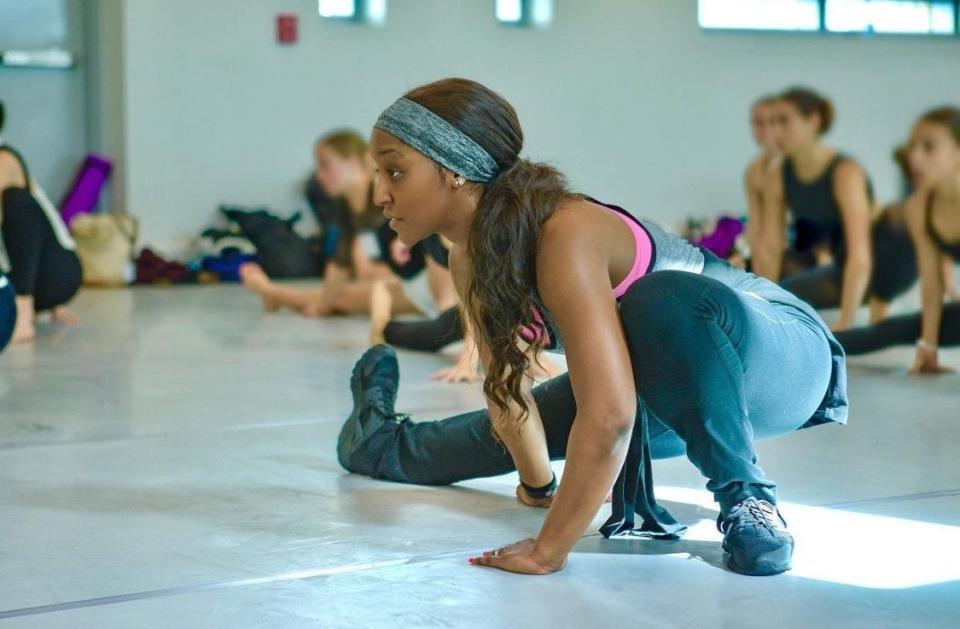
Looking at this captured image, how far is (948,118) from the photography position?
4.21 metres

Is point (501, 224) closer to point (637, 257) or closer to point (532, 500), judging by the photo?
point (637, 257)

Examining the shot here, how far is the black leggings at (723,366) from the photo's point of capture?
70.1 inches

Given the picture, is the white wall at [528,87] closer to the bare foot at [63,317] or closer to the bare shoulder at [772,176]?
the bare foot at [63,317]

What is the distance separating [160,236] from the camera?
26.0 feet

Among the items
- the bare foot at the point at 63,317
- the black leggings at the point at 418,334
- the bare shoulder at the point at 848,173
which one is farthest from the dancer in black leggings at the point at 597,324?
the bare foot at the point at 63,317

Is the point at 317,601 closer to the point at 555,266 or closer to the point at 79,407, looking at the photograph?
the point at 555,266

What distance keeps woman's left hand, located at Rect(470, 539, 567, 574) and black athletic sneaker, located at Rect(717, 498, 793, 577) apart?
0.79ft

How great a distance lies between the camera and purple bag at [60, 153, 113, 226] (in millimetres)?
7840

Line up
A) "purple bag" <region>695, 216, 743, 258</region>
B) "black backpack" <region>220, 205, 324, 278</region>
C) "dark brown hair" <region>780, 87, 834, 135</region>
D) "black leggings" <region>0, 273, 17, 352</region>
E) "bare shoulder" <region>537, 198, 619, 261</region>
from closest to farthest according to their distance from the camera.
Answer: "bare shoulder" <region>537, 198, 619, 261</region>
"black leggings" <region>0, 273, 17, 352</region>
"dark brown hair" <region>780, 87, 834, 135</region>
"purple bag" <region>695, 216, 743, 258</region>
"black backpack" <region>220, 205, 324, 278</region>

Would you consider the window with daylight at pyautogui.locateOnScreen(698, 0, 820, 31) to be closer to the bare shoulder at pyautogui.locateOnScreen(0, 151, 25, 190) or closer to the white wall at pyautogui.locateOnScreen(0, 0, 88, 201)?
the white wall at pyautogui.locateOnScreen(0, 0, 88, 201)

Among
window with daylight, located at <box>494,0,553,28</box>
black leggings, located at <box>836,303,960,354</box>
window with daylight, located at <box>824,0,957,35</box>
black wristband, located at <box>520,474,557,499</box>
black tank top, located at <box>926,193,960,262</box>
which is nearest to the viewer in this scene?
black wristband, located at <box>520,474,557,499</box>

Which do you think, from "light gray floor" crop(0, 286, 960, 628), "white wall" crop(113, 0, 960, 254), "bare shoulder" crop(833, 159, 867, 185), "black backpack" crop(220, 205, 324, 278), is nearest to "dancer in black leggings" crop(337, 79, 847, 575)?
"light gray floor" crop(0, 286, 960, 628)

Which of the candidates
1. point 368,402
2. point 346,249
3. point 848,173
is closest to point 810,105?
point 848,173

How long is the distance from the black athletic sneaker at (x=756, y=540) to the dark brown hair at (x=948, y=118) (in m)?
2.66
